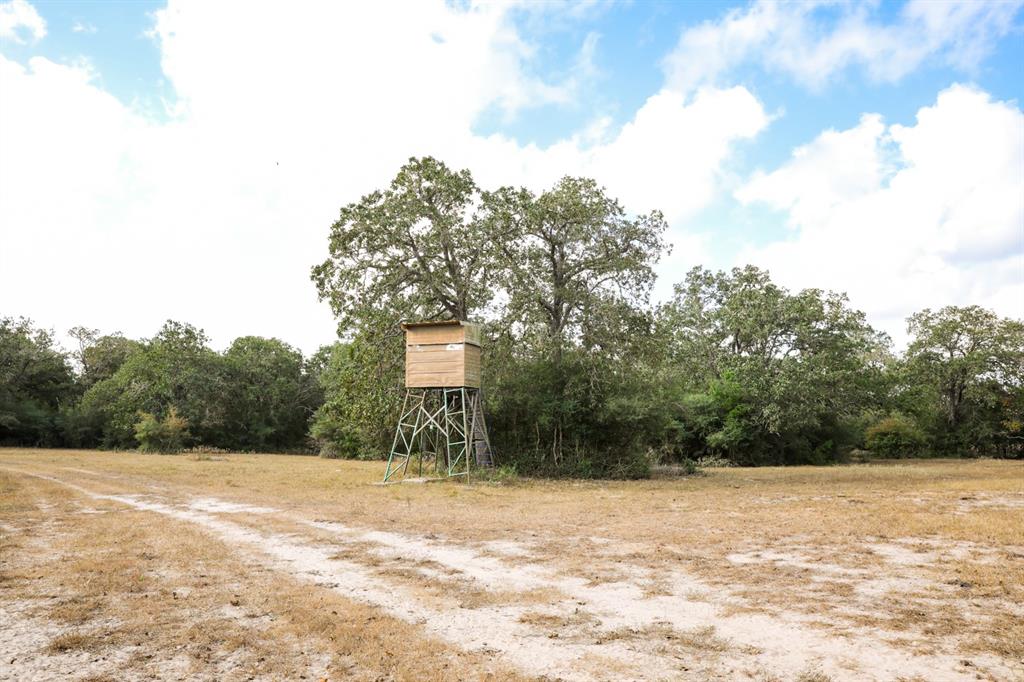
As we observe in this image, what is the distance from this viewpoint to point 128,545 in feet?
29.1

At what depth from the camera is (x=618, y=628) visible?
17.4 ft

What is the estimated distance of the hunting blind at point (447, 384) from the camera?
2075 centimetres

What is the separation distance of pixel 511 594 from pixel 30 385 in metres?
62.6

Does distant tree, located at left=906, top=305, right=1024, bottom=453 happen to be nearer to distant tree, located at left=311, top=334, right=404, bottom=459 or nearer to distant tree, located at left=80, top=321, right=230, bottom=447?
distant tree, located at left=311, top=334, right=404, bottom=459

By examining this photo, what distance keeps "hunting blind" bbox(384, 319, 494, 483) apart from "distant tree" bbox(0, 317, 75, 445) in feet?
129

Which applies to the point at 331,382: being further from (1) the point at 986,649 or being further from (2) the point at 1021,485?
(1) the point at 986,649

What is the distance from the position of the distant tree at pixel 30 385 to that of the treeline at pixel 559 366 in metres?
0.21

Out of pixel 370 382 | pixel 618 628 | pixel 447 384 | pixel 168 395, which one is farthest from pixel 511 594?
pixel 168 395

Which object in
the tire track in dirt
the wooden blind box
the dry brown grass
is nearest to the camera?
the tire track in dirt

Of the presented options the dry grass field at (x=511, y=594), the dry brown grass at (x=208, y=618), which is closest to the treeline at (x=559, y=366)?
the dry grass field at (x=511, y=594)

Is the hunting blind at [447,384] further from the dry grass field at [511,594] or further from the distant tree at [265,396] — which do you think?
the distant tree at [265,396]

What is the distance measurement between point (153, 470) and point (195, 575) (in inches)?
812

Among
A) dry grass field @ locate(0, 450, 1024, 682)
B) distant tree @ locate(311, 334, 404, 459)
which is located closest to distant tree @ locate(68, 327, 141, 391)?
distant tree @ locate(311, 334, 404, 459)

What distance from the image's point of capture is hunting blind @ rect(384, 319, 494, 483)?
68.1 ft
